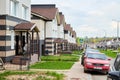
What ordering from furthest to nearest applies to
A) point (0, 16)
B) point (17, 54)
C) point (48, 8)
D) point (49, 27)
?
point (48, 8) → point (49, 27) → point (17, 54) → point (0, 16)

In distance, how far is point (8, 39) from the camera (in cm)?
2733

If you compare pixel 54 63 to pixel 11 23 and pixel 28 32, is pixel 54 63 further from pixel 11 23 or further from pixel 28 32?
pixel 11 23

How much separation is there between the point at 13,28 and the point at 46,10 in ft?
A: 89.9

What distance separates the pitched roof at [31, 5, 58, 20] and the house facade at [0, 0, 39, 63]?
18.8 metres

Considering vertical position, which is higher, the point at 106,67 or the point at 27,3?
the point at 27,3

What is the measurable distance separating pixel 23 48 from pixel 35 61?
77.8 inches

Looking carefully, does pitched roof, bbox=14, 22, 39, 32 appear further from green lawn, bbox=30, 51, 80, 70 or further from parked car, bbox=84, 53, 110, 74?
parked car, bbox=84, 53, 110, 74

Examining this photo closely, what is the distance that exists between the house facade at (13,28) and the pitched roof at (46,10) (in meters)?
18.8

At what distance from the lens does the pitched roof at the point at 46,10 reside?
53688mm

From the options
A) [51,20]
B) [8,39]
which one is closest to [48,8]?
[51,20]

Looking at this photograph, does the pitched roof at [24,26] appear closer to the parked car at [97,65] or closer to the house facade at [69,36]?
the parked car at [97,65]

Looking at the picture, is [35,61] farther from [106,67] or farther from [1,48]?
[106,67]

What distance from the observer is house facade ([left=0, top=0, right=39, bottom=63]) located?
26.4 meters

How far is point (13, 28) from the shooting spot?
1134 inches
